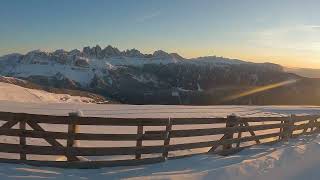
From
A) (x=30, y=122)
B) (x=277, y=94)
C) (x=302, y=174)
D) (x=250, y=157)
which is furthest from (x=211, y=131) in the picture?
(x=277, y=94)

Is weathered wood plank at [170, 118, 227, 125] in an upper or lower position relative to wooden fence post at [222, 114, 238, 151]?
upper

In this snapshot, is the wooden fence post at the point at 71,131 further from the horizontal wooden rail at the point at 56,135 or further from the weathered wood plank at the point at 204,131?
the weathered wood plank at the point at 204,131

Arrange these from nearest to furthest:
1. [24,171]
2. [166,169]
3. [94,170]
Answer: [24,171], [94,170], [166,169]

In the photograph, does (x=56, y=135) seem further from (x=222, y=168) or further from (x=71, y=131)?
(x=222, y=168)

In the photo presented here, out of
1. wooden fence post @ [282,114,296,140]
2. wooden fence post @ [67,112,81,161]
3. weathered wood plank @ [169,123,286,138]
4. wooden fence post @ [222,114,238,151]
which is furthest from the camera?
wooden fence post @ [282,114,296,140]

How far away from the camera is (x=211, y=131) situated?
14375 millimetres

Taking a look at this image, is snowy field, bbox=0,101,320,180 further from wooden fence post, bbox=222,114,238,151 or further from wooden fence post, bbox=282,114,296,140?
wooden fence post, bbox=282,114,296,140

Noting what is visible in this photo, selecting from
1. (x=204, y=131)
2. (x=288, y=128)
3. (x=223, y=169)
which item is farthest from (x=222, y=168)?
(x=288, y=128)

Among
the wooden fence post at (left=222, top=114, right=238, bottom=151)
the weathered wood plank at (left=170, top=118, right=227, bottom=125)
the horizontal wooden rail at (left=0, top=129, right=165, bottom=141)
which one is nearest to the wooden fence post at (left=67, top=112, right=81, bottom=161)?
the horizontal wooden rail at (left=0, top=129, right=165, bottom=141)

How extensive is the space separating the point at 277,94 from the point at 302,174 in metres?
170

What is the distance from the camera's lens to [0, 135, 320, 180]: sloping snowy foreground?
36.6 ft

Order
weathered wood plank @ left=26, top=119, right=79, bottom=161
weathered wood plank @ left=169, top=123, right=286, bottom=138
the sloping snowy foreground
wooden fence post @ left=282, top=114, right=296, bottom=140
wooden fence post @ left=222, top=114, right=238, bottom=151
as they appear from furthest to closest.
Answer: wooden fence post @ left=282, top=114, right=296, bottom=140
wooden fence post @ left=222, top=114, right=238, bottom=151
weathered wood plank @ left=169, top=123, right=286, bottom=138
weathered wood plank @ left=26, top=119, right=79, bottom=161
the sloping snowy foreground

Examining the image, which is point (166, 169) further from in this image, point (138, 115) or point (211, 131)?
point (138, 115)

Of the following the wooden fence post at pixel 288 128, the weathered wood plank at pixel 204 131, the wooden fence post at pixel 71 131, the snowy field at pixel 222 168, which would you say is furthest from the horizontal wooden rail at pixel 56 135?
the wooden fence post at pixel 288 128
